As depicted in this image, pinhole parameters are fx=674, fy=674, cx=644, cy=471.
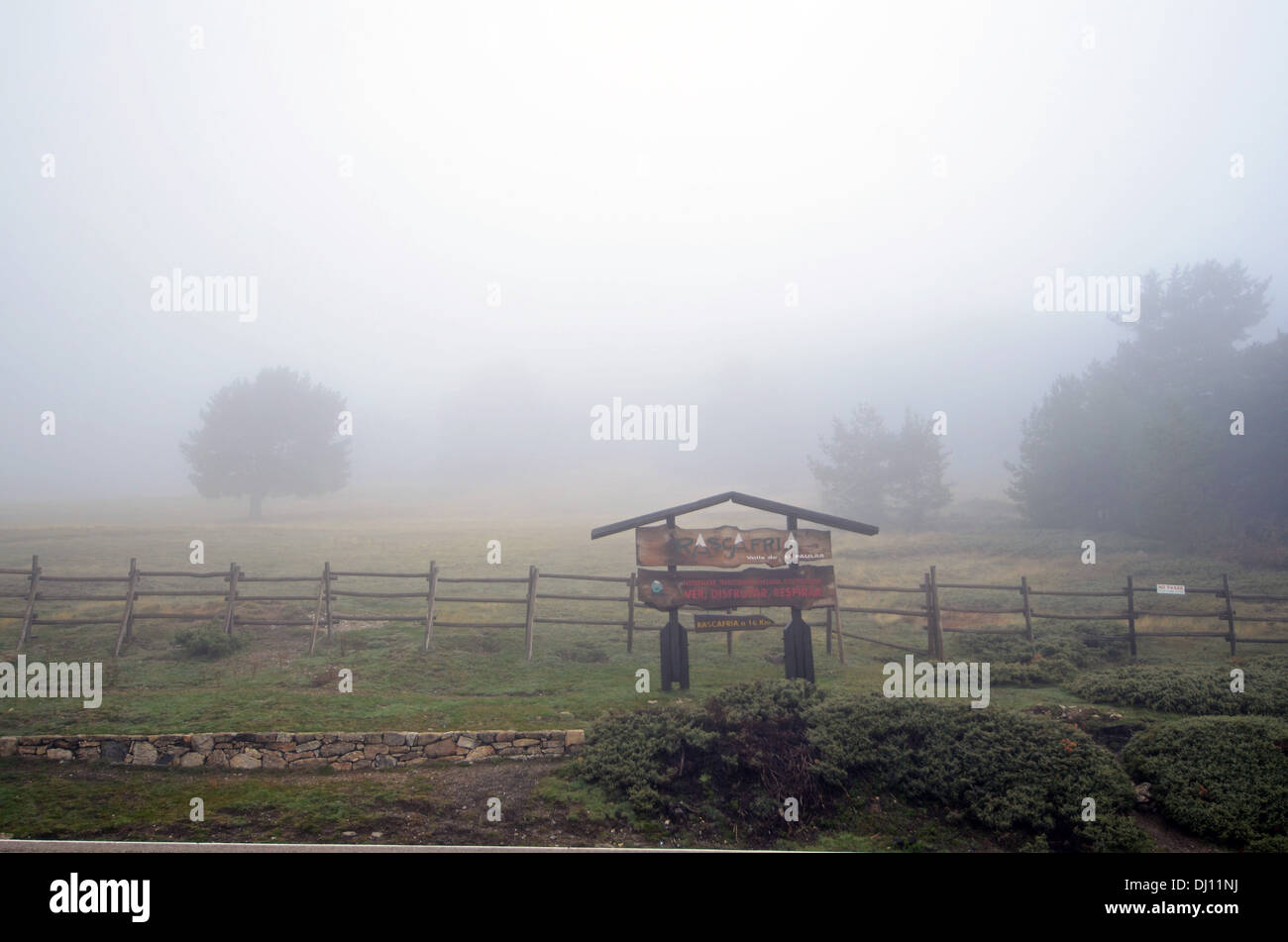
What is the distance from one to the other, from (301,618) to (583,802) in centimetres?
1239

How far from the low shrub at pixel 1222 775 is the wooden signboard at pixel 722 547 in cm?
557

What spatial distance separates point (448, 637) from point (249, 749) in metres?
7.25

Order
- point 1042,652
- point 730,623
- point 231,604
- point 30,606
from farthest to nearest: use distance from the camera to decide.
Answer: point 231,604 < point 1042,652 < point 30,606 < point 730,623

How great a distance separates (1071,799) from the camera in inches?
288

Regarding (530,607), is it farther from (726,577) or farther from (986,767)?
(986,767)

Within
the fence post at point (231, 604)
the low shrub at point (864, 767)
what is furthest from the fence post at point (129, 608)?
the low shrub at point (864, 767)

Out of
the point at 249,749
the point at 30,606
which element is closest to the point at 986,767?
the point at 249,749

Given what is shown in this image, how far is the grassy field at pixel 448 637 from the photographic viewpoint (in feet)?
36.4

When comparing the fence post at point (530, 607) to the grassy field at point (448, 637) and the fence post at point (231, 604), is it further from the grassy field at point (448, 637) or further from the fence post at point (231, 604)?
the fence post at point (231, 604)

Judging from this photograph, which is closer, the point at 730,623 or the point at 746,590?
the point at 730,623

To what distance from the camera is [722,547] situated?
12.6 m

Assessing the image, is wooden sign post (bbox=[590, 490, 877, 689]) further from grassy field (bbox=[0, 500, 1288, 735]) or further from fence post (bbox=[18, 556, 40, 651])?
fence post (bbox=[18, 556, 40, 651])

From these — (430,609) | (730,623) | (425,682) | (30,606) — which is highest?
(30,606)
